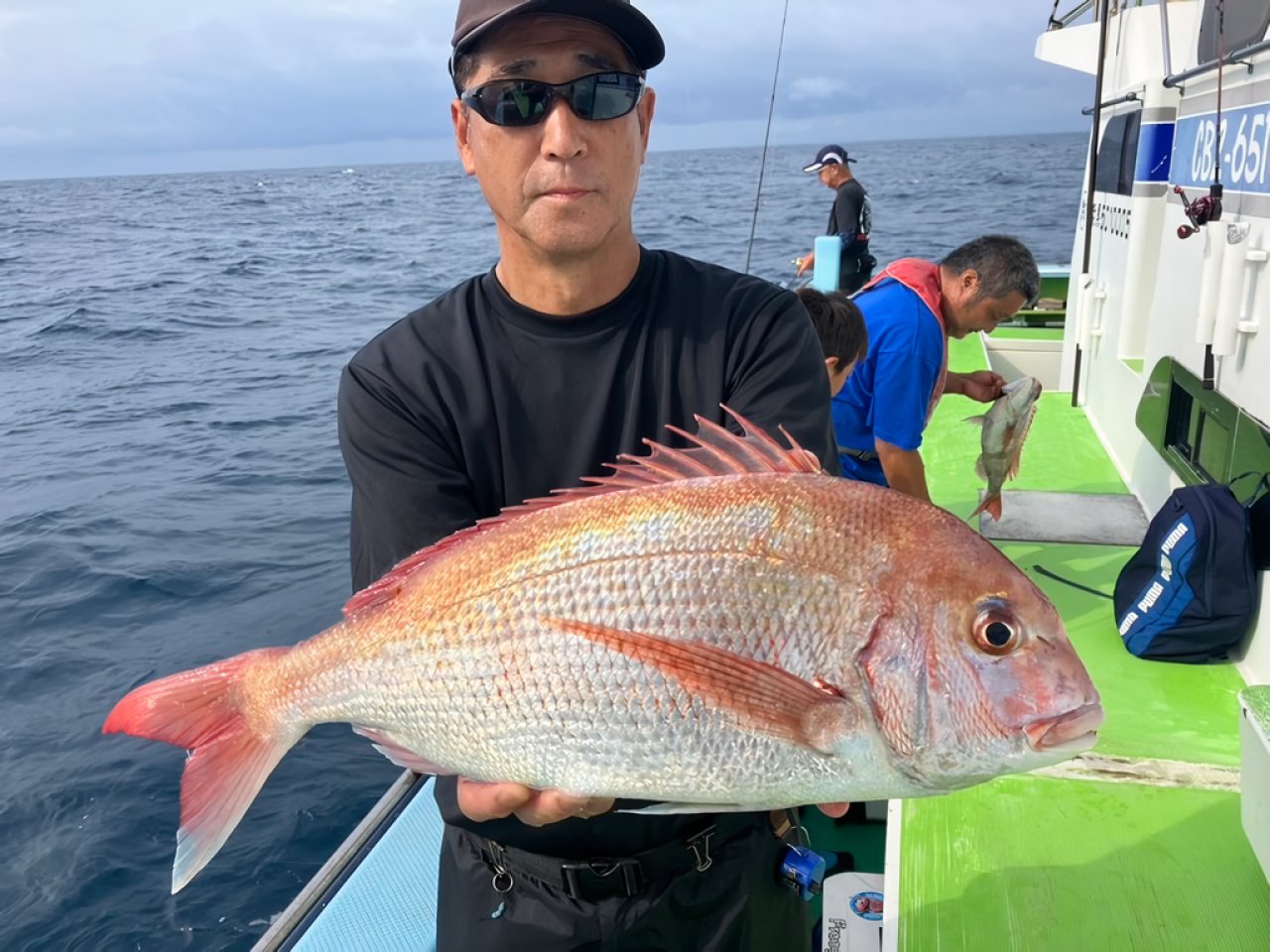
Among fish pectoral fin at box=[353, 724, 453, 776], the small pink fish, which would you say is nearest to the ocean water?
fish pectoral fin at box=[353, 724, 453, 776]

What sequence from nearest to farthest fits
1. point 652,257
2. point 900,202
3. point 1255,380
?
1. point 652,257
2. point 1255,380
3. point 900,202

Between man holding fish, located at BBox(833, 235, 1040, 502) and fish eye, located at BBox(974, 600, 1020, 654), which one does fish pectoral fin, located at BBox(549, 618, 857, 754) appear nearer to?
fish eye, located at BBox(974, 600, 1020, 654)

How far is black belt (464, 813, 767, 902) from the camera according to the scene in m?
1.79

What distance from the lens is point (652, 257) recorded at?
1.90 metres

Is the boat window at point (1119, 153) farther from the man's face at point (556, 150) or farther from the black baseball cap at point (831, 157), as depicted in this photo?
the man's face at point (556, 150)

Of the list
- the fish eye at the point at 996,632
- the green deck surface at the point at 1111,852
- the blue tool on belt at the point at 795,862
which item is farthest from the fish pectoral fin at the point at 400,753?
the green deck surface at the point at 1111,852

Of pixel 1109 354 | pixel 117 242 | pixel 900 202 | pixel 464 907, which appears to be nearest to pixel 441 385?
pixel 464 907

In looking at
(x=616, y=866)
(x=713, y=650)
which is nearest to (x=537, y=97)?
(x=713, y=650)

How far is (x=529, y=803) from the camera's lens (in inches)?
58.9

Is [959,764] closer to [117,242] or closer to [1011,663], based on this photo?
[1011,663]

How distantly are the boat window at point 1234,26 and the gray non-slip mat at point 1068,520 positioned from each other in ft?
6.54

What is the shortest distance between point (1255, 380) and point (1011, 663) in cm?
241

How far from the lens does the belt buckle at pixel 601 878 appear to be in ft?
5.88

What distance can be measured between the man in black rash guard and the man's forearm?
2.38 m
